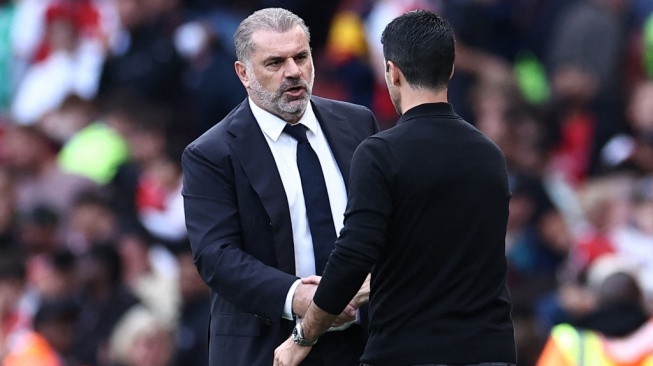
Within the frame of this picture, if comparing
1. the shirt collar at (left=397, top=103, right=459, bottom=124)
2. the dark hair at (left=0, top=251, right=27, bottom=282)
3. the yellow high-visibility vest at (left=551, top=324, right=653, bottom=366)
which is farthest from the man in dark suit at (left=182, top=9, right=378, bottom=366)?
the dark hair at (left=0, top=251, right=27, bottom=282)

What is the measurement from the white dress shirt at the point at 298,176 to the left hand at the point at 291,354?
33cm

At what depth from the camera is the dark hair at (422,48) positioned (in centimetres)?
452

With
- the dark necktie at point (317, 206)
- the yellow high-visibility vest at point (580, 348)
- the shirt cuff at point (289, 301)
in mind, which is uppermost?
the dark necktie at point (317, 206)

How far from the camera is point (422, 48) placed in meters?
4.51

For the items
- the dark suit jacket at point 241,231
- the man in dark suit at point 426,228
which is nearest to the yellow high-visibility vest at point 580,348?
the dark suit jacket at point 241,231

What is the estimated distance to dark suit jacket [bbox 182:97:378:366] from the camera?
197 inches

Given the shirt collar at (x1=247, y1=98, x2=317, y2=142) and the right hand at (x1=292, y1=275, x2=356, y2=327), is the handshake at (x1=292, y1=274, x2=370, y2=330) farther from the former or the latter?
the shirt collar at (x1=247, y1=98, x2=317, y2=142)

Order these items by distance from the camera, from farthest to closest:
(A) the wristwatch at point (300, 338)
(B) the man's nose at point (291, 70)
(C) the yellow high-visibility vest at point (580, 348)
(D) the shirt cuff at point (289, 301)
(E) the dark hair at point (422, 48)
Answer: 1. (C) the yellow high-visibility vest at point (580, 348)
2. (B) the man's nose at point (291, 70)
3. (D) the shirt cuff at point (289, 301)
4. (A) the wristwatch at point (300, 338)
5. (E) the dark hair at point (422, 48)

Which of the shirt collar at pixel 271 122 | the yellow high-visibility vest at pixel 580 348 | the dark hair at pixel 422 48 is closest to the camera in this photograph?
the dark hair at pixel 422 48

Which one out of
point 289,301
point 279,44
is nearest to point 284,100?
point 279,44

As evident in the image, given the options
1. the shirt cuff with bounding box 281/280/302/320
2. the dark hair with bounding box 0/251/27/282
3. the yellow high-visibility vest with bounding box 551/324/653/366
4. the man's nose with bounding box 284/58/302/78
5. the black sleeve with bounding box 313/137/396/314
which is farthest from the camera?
the dark hair with bounding box 0/251/27/282

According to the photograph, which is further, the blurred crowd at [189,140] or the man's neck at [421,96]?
the blurred crowd at [189,140]

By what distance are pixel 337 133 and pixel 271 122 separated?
0.83ft

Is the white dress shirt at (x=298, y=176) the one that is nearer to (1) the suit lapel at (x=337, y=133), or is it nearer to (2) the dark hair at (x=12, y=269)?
(1) the suit lapel at (x=337, y=133)
